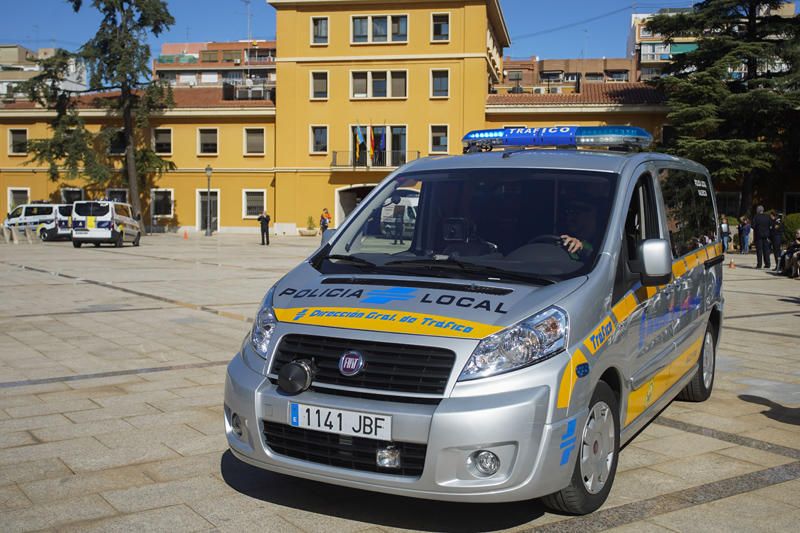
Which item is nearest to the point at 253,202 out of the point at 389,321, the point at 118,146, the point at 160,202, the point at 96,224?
the point at 160,202

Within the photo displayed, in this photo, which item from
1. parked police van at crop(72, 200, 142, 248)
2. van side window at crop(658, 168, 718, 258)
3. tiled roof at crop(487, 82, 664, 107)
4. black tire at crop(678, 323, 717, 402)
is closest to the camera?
van side window at crop(658, 168, 718, 258)

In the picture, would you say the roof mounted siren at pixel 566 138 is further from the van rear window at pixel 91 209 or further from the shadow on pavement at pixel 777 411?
the van rear window at pixel 91 209

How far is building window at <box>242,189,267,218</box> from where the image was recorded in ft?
175

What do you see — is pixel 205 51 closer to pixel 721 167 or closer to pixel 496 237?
pixel 721 167

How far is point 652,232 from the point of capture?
17.6 feet

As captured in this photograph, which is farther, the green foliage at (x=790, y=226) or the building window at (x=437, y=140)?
the building window at (x=437, y=140)

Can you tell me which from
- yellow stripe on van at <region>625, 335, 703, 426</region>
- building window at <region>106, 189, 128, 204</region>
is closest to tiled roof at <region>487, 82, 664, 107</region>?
building window at <region>106, 189, 128, 204</region>

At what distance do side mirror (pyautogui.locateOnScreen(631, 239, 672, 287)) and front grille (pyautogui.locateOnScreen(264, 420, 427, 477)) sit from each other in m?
1.72

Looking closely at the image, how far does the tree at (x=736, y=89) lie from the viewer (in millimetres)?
39125

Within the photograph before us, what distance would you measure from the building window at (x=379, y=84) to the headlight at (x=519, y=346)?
4784 centimetres

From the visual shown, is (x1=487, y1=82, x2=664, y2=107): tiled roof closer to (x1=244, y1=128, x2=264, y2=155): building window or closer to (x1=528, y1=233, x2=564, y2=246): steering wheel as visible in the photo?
(x1=244, y1=128, x2=264, y2=155): building window

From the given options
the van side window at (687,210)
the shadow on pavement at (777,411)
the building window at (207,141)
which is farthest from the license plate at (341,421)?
the building window at (207,141)

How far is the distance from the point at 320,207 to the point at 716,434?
46644mm

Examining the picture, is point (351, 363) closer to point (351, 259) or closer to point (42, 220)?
point (351, 259)
